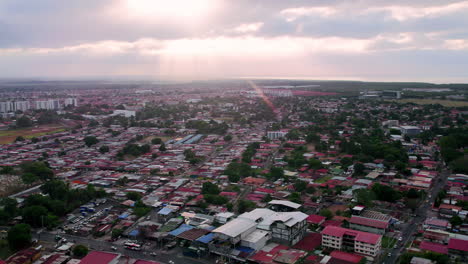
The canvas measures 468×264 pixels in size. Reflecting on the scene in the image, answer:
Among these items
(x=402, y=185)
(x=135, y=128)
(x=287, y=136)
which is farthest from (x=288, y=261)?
(x=135, y=128)

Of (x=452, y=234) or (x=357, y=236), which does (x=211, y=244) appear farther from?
(x=452, y=234)

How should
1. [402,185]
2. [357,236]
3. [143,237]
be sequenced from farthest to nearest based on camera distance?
[402,185] → [143,237] → [357,236]

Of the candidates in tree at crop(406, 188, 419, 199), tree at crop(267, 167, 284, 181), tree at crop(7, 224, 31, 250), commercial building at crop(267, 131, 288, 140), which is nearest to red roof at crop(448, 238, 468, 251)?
tree at crop(406, 188, 419, 199)

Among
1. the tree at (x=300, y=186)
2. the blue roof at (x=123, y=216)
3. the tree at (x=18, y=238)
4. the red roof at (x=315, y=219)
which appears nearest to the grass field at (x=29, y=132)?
the blue roof at (x=123, y=216)

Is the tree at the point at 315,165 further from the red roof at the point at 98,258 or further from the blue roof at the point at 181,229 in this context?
the red roof at the point at 98,258

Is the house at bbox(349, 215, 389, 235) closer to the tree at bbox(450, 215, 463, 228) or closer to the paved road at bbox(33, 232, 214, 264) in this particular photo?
the tree at bbox(450, 215, 463, 228)

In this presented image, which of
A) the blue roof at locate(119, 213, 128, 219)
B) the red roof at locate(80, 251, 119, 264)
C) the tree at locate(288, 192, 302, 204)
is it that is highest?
the tree at locate(288, 192, 302, 204)
